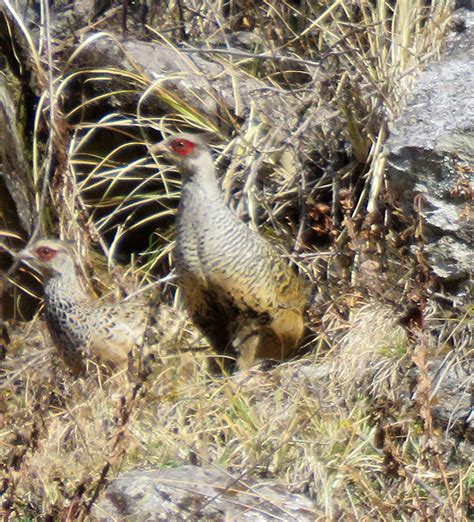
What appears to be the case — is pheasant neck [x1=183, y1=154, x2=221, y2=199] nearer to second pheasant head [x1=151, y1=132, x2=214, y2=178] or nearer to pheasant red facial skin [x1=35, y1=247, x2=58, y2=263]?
second pheasant head [x1=151, y1=132, x2=214, y2=178]

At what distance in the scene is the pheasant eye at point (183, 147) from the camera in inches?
241

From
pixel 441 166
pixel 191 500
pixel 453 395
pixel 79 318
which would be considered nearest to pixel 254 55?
pixel 441 166

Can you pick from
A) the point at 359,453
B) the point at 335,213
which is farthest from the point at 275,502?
the point at 335,213

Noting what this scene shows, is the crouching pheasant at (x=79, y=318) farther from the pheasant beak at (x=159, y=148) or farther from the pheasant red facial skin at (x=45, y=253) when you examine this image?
the pheasant beak at (x=159, y=148)

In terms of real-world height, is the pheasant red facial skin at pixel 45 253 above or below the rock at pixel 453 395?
above

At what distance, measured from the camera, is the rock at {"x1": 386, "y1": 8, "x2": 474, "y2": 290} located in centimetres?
573

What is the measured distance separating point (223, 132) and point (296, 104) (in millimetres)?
462

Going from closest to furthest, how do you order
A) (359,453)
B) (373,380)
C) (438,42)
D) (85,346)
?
1. (359,453)
2. (373,380)
3. (85,346)
4. (438,42)

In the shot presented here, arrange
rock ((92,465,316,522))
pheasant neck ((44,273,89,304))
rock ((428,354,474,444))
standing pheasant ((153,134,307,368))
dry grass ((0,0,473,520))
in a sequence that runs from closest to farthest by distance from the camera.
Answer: rock ((92,465,316,522)), dry grass ((0,0,473,520)), rock ((428,354,474,444)), standing pheasant ((153,134,307,368)), pheasant neck ((44,273,89,304))

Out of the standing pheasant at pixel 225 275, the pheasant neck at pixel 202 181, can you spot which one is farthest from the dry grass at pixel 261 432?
the pheasant neck at pixel 202 181

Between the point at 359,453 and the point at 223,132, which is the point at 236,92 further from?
the point at 359,453

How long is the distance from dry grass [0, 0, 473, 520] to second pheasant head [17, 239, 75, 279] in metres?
0.34

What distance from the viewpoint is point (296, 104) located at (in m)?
7.20

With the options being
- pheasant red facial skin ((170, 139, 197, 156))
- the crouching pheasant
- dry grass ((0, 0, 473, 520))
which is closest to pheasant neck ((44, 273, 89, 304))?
the crouching pheasant
